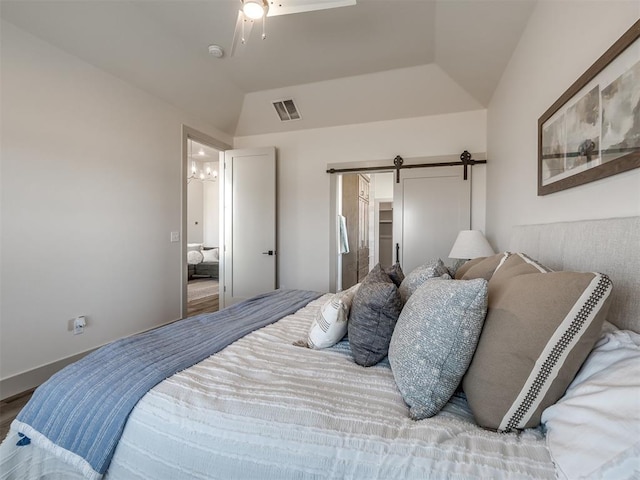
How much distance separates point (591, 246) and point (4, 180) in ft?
11.1

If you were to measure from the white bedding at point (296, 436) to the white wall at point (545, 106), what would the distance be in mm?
935

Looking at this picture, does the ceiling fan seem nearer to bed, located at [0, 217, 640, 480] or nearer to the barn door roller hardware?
bed, located at [0, 217, 640, 480]

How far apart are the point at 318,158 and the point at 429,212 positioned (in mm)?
1662

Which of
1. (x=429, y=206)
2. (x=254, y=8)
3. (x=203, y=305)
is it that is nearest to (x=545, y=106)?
(x=254, y=8)

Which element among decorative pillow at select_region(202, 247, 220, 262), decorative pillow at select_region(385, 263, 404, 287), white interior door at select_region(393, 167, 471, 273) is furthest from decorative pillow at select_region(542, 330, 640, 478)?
decorative pillow at select_region(202, 247, 220, 262)

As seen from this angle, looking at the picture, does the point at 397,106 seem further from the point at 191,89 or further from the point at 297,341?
the point at 297,341

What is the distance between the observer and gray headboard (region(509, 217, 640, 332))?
0.84m

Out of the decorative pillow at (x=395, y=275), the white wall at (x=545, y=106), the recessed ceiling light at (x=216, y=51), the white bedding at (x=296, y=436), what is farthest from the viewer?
the recessed ceiling light at (x=216, y=51)

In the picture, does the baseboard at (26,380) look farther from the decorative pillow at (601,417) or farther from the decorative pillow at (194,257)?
the decorative pillow at (194,257)

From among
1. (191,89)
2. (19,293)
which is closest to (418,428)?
(19,293)

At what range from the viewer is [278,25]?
98.4 inches

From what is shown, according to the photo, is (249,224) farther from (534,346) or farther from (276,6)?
(534,346)

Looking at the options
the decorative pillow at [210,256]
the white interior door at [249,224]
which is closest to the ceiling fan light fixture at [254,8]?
the white interior door at [249,224]

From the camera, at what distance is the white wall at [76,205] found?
207 centimetres
